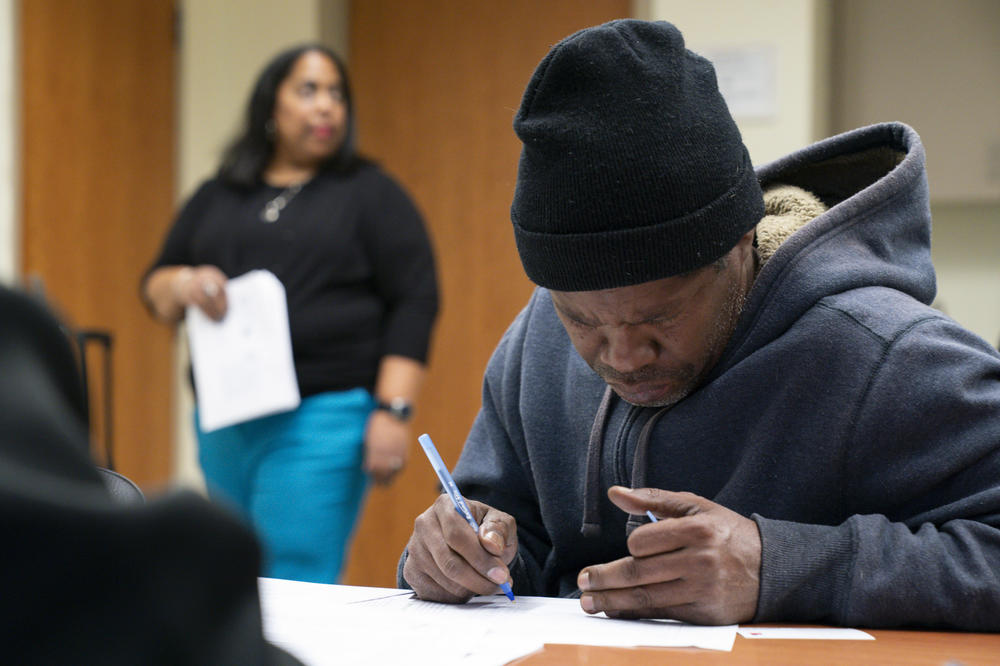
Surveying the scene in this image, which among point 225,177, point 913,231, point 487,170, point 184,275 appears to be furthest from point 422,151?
point 913,231

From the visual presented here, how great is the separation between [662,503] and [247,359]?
1.70 m

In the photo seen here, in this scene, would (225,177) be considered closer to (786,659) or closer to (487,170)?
(487,170)

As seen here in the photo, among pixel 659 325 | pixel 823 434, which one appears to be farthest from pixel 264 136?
pixel 823 434

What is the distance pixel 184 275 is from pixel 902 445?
2022 millimetres

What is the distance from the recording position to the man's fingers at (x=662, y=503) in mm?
1125

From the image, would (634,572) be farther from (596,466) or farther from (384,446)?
(384,446)

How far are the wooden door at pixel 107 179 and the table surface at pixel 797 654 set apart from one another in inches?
116

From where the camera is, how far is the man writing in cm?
111

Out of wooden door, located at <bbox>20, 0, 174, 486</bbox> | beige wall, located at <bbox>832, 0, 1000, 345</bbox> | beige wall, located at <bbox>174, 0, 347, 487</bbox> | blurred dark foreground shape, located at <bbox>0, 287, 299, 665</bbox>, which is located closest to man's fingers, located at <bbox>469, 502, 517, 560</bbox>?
blurred dark foreground shape, located at <bbox>0, 287, 299, 665</bbox>


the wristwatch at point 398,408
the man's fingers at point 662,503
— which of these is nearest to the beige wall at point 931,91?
the wristwatch at point 398,408

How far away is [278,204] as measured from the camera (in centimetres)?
285

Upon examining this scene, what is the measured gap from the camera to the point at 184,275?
9.11ft

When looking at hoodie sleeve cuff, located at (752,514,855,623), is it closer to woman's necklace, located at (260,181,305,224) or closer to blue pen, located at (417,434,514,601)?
blue pen, located at (417,434,514,601)

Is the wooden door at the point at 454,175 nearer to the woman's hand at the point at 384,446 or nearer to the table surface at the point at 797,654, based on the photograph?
the woman's hand at the point at 384,446
